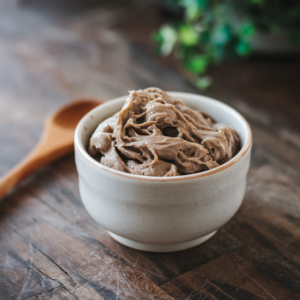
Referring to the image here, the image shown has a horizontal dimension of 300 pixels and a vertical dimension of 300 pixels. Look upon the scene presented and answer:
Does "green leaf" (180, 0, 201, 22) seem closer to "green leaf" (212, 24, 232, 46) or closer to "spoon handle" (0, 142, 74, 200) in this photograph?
"green leaf" (212, 24, 232, 46)

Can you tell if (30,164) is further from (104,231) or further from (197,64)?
(197,64)

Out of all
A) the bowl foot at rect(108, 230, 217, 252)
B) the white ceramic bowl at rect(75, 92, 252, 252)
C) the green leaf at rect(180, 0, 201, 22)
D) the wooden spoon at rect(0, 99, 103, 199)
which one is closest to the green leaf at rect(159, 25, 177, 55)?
the green leaf at rect(180, 0, 201, 22)

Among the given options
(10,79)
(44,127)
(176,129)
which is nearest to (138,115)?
(176,129)

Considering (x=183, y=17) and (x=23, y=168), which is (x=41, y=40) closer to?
(x=183, y=17)

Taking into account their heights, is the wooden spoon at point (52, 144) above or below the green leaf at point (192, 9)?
below

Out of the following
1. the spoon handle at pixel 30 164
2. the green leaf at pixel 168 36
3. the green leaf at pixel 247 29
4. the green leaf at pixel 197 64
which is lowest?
the spoon handle at pixel 30 164

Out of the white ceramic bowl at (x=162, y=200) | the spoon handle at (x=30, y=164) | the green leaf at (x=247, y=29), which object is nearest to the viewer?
the white ceramic bowl at (x=162, y=200)

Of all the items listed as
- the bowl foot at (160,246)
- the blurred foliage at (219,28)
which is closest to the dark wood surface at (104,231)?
the bowl foot at (160,246)

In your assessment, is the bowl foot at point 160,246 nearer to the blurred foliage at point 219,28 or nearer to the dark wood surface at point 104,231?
the dark wood surface at point 104,231
